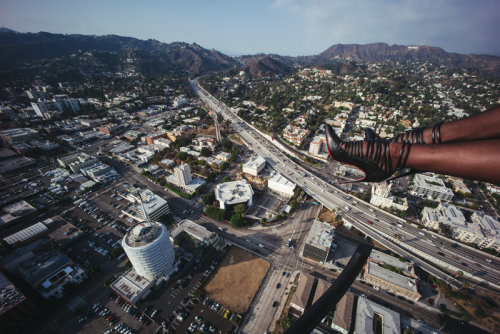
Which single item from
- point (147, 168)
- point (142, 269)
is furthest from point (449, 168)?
point (147, 168)

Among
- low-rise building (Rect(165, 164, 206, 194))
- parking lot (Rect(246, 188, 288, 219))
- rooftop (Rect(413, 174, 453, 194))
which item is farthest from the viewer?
low-rise building (Rect(165, 164, 206, 194))

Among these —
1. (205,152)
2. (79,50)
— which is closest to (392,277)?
(205,152)

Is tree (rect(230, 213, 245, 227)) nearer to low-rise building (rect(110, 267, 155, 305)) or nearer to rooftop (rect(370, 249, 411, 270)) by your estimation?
low-rise building (rect(110, 267, 155, 305))

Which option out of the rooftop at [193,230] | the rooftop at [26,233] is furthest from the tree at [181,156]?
the rooftop at [26,233]

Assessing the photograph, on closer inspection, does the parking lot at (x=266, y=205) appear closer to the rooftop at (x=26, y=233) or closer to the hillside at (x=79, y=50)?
the rooftop at (x=26, y=233)

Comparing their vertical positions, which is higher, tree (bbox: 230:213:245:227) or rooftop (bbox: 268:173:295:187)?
rooftop (bbox: 268:173:295:187)

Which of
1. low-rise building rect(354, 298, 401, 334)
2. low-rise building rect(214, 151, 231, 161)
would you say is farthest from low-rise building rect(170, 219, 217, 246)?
low-rise building rect(214, 151, 231, 161)

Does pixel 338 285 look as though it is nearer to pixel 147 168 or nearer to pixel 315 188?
pixel 315 188
